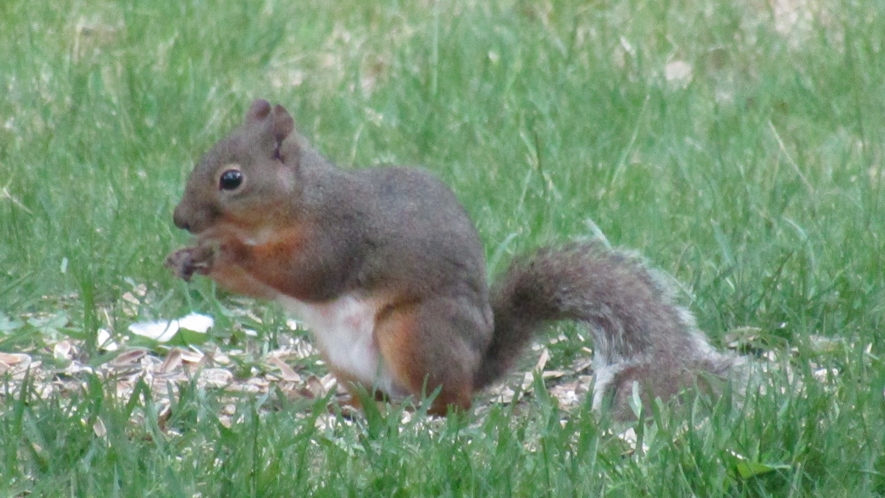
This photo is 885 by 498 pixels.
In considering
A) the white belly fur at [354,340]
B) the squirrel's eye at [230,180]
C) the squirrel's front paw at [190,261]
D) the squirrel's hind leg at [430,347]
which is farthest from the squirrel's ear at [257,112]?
the squirrel's hind leg at [430,347]

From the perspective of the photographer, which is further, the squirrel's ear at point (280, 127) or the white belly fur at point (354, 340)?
the squirrel's ear at point (280, 127)

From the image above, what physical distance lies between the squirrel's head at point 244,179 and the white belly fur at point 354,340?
0.25 m

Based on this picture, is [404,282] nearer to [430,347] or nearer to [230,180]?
[430,347]

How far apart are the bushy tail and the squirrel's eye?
601 millimetres

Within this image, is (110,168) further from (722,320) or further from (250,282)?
(722,320)

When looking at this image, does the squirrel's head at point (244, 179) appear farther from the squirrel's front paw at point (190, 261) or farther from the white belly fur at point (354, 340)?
the white belly fur at point (354, 340)

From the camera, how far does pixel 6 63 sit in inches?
205

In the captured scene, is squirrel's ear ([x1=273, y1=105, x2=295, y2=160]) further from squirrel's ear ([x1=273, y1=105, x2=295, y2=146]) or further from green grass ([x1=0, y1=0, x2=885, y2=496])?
green grass ([x1=0, y1=0, x2=885, y2=496])

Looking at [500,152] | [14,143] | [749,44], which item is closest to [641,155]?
[500,152]

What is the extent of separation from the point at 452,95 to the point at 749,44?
1.26 metres

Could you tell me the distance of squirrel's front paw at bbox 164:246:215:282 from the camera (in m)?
3.15

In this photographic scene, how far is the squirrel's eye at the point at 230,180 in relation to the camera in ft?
10.5

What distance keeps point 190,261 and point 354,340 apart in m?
0.38

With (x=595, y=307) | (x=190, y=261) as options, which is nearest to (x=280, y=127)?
(x=190, y=261)
